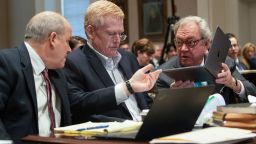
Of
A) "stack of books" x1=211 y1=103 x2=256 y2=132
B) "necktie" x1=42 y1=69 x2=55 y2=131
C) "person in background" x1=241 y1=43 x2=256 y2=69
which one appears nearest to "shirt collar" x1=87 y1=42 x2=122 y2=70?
"necktie" x1=42 y1=69 x2=55 y2=131

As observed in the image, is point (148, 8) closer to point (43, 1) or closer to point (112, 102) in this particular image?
point (43, 1)


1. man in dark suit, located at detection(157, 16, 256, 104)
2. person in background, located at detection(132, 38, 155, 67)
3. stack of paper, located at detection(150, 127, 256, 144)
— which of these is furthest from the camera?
person in background, located at detection(132, 38, 155, 67)

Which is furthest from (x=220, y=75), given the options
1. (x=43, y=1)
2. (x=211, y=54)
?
(x=43, y=1)

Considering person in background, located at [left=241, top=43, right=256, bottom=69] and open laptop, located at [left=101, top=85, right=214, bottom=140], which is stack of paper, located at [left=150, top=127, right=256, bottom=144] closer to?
open laptop, located at [left=101, top=85, right=214, bottom=140]

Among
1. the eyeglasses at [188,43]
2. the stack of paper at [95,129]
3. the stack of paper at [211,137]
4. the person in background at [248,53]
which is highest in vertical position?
the eyeglasses at [188,43]

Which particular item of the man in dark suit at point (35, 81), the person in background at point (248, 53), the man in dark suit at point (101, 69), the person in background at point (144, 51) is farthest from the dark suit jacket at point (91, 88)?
the person in background at point (248, 53)

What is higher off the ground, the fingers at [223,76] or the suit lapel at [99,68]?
the suit lapel at [99,68]

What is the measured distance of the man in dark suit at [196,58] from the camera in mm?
2840

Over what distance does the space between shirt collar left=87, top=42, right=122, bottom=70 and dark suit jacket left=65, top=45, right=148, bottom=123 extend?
26 mm

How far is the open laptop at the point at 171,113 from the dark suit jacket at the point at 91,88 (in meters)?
0.59

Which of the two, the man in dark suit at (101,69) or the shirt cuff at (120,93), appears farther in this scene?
the man in dark suit at (101,69)

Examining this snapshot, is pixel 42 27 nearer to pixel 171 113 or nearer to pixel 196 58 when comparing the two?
pixel 171 113

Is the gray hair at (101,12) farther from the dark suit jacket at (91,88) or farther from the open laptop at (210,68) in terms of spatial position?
the open laptop at (210,68)

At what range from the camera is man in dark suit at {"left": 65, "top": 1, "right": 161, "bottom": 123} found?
89.0 inches
